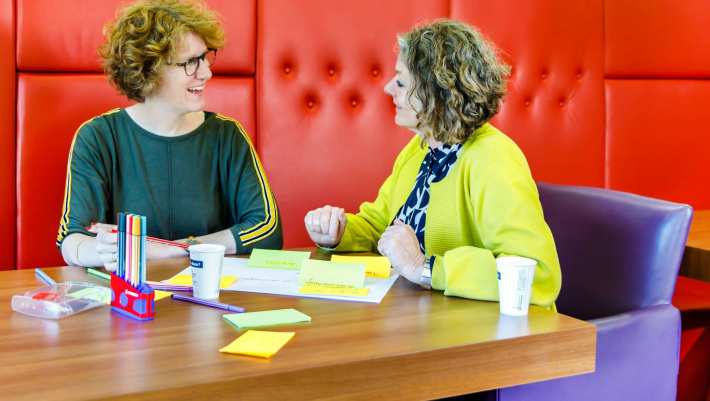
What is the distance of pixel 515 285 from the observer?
4.29 feet

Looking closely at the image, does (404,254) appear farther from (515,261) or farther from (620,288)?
(620,288)

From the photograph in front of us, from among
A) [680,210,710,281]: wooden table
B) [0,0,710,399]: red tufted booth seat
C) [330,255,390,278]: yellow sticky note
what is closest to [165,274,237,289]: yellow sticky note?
[330,255,390,278]: yellow sticky note

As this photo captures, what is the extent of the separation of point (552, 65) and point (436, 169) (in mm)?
1363

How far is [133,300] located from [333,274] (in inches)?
15.2

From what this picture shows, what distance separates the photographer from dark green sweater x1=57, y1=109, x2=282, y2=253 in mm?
2000

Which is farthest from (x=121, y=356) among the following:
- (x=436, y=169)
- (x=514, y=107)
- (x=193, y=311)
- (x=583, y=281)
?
(x=514, y=107)

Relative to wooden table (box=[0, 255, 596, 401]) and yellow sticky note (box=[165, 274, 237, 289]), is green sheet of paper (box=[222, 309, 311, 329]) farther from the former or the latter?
yellow sticky note (box=[165, 274, 237, 289])

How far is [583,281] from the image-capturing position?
5.95 feet

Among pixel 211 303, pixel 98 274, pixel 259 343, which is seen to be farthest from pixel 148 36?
pixel 259 343

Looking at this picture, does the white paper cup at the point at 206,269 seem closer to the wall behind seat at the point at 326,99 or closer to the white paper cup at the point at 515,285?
the white paper cup at the point at 515,285

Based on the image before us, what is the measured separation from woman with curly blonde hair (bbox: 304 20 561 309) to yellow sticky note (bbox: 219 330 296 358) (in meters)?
0.37

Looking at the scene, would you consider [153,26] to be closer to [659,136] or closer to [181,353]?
[181,353]

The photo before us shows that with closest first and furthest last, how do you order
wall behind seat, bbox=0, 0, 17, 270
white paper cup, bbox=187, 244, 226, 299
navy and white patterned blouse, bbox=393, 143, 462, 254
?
white paper cup, bbox=187, 244, 226, 299 → navy and white patterned blouse, bbox=393, 143, 462, 254 → wall behind seat, bbox=0, 0, 17, 270

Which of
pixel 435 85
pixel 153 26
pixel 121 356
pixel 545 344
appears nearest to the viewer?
pixel 121 356
